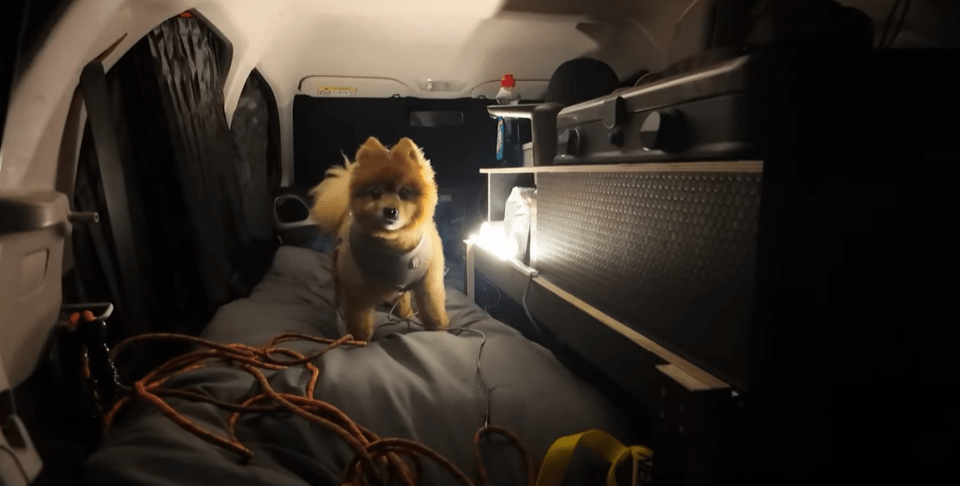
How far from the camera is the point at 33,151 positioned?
→ 816mm

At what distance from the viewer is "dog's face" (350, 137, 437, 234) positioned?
116 cm

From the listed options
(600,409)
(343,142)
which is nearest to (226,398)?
(600,409)

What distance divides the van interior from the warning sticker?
496 mm

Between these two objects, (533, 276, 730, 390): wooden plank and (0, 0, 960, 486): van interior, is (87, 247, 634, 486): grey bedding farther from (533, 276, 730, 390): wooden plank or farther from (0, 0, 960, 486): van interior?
(533, 276, 730, 390): wooden plank

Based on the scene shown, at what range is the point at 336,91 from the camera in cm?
215

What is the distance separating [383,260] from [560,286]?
1.32ft

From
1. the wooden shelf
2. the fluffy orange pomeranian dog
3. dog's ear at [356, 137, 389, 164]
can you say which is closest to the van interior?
the wooden shelf

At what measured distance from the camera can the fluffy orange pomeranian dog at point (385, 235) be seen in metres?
1.18

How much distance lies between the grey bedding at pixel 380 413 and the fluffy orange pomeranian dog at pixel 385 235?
116mm

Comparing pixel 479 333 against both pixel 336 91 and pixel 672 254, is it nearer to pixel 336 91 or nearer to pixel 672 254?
pixel 672 254

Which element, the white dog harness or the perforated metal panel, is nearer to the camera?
the perforated metal panel

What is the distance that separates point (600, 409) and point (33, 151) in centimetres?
96

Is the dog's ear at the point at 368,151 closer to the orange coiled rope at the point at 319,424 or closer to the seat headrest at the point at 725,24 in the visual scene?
the orange coiled rope at the point at 319,424

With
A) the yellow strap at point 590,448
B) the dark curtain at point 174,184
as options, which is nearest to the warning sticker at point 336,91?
the dark curtain at point 174,184
